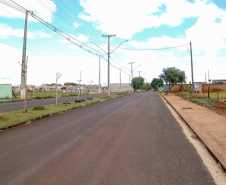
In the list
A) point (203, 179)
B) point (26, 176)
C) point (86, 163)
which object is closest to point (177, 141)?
point (203, 179)

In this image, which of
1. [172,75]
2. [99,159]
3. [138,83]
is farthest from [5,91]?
[138,83]

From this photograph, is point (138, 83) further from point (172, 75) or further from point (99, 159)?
point (99, 159)

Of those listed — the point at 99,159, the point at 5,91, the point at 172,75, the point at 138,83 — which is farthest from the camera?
the point at 138,83

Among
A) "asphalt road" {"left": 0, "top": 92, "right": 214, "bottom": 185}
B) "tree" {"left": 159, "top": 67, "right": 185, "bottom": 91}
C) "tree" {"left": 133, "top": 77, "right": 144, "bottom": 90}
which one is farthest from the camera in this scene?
"tree" {"left": 133, "top": 77, "right": 144, "bottom": 90}

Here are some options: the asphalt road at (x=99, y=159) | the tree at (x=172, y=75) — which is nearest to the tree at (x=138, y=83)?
the tree at (x=172, y=75)

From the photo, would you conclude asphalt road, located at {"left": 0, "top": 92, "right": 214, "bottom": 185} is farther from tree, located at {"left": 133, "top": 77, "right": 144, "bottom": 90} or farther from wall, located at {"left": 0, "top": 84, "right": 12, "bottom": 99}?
tree, located at {"left": 133, "top": 77, "right": 144, "bottom": 90}

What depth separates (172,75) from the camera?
45156 mm

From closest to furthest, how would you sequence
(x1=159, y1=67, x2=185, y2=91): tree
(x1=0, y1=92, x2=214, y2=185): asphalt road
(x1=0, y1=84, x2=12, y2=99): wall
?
(x1=0, y1=92, x2=214, y2=185): asphalt road
(x1=0, y1=84, x2=12, y2=99): wall
(x1=159, y1=67, x2=185, y2=91): tree

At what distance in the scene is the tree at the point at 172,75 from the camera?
4556cm

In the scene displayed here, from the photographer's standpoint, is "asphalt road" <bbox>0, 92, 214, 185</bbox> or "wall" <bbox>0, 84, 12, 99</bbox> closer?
"asphalt road" <bbox>0, 92, 214, 185</bbox>

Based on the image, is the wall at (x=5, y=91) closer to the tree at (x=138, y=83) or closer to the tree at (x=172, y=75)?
the tree at (x=172, y=75)

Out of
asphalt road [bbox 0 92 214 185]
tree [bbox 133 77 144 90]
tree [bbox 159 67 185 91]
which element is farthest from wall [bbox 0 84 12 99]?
tree [bbox 133 77 144 90]

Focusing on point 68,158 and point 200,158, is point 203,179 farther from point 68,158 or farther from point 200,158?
point 68,158

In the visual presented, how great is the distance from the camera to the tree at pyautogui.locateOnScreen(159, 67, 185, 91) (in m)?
45.6
